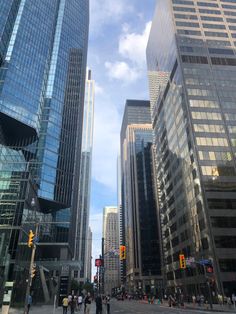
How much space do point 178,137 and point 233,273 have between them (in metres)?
44.2

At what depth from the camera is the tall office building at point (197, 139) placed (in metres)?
73.1

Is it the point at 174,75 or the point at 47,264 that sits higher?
the point at 174,75

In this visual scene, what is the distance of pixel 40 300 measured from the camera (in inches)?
2756

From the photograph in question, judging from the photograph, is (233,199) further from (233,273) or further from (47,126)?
(47,126)

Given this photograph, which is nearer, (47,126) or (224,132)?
(224,132)

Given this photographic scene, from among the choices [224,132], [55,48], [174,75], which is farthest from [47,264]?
[55,48]

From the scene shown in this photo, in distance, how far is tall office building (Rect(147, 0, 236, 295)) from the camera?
73.1m

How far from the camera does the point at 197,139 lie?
84188 mm

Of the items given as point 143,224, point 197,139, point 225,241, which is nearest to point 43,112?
point 197,139

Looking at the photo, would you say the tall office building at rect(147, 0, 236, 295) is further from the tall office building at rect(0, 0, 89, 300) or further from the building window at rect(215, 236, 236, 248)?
the tall office building at rect(0, 0, 89, 300)

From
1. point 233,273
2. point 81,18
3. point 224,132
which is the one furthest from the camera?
point 81,18

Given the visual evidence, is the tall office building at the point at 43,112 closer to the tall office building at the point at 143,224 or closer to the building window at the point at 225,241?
the building window at the point at 225,241

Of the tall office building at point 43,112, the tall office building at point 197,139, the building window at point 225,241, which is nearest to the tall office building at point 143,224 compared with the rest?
the tall office building at point 197,139

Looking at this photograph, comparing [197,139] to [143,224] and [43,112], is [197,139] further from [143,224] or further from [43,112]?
[143,224]
